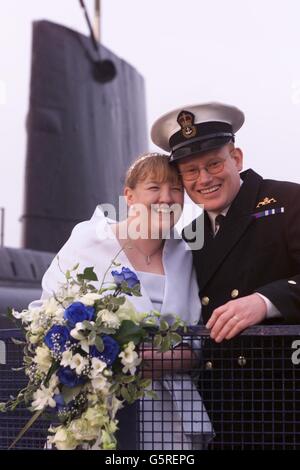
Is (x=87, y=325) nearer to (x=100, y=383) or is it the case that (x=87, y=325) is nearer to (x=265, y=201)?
(x=100, y=383)

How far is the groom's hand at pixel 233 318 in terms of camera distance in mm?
2613

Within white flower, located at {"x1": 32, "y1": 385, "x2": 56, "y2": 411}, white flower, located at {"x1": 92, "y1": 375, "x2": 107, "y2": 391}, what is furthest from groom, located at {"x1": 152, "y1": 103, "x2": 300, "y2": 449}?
white flower, located at {"x1": 32, "y1": 385, "x2": 56, "y2": 411}

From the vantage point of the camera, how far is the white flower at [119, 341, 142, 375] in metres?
2.50

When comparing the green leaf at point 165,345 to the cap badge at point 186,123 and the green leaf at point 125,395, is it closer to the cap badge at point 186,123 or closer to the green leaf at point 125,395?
the green leaf at point 125,395

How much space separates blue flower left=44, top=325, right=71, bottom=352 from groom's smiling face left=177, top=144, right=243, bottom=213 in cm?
83

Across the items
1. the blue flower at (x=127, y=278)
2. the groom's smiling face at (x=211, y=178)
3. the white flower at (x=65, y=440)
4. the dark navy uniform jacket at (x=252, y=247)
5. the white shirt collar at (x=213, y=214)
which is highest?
the groom's smiling face at (x=211, y=178)

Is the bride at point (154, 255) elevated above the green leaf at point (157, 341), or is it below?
above

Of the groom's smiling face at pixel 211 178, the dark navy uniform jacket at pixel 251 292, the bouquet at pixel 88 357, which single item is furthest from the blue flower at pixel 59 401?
the groom's smiling face at pixel 211 178

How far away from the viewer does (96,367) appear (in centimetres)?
248

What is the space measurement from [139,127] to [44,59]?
1.69 meters

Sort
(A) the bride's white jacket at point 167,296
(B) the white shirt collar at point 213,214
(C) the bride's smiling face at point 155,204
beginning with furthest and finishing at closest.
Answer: (B) the white shirt collar at point 213,214 < (C) the bride's smiling face at point 155,204 < (A) the bride's white jacket at point 167,296

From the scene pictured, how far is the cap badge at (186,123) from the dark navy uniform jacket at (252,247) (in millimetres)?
257

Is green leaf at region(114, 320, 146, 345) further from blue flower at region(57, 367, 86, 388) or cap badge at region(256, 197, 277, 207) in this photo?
cap badge at region(256, 197, 277, 207)

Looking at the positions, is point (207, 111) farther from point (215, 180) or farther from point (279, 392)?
point (279, 392)
